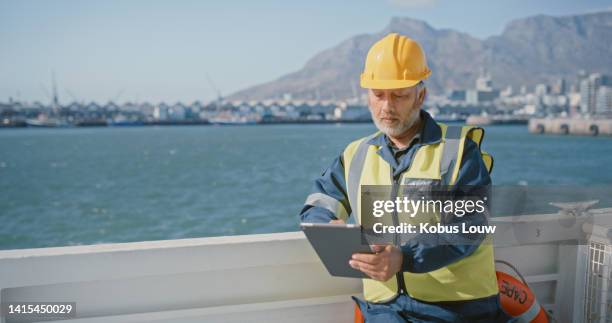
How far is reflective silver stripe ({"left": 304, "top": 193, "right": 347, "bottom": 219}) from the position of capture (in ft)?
6.32

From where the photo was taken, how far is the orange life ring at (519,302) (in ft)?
6.55

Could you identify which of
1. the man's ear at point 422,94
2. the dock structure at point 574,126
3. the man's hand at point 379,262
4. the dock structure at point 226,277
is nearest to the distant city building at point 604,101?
the dock structure at point 574,126

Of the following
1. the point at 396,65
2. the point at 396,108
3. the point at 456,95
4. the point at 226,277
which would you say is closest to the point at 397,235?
the point at 396,108

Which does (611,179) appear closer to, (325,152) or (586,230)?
(325,152)

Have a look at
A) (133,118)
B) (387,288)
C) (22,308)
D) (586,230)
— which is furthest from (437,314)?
(133,118)

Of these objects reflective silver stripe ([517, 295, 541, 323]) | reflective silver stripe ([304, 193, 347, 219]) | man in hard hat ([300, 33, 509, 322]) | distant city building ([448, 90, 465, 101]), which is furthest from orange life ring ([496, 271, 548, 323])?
distant city building ([448, 90, 465, 101])

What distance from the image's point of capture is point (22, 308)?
197 cm

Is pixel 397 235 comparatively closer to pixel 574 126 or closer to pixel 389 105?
pixel 389 105

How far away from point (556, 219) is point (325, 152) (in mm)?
43714

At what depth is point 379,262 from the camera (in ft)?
5.19

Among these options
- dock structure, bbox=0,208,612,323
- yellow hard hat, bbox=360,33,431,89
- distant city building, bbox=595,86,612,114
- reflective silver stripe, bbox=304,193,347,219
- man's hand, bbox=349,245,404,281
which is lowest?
distant city building, bbox=595,86,612,114

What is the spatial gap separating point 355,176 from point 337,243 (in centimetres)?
40

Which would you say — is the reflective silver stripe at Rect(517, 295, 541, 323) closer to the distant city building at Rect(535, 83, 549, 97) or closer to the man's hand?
the man's hand

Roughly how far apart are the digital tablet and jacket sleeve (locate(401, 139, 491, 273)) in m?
0.16
